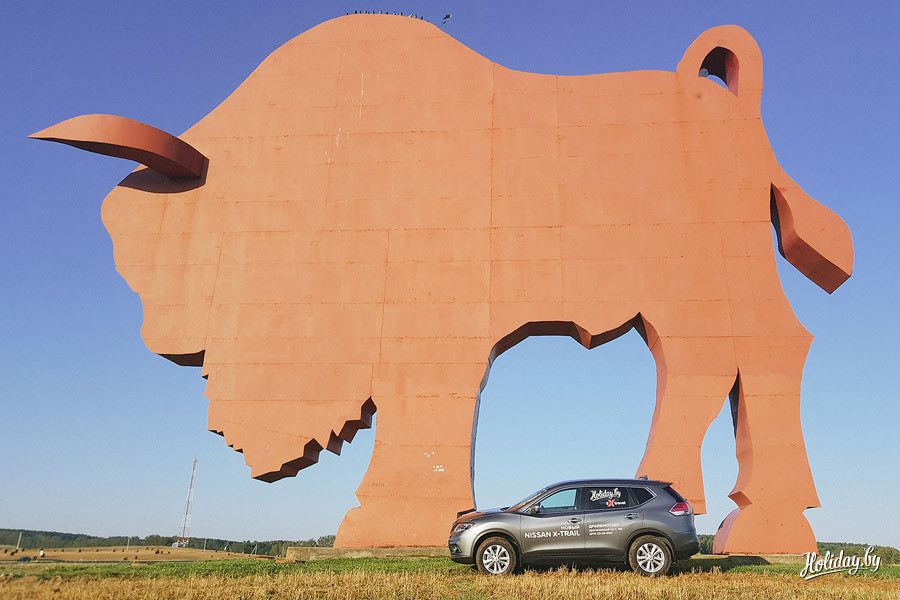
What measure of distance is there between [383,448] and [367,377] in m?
1.57

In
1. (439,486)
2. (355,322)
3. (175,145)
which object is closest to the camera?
(439,486)

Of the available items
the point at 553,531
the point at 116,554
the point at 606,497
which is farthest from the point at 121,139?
the point at 116,554

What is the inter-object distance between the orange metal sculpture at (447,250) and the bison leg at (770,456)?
1.6 inches

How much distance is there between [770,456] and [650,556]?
17.5 ft

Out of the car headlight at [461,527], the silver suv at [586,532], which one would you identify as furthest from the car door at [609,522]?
the car headlight at [461,527]

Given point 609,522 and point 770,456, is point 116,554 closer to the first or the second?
point 609,522

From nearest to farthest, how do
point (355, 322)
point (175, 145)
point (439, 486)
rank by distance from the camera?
point (439, 486), point (355, 322), point (175, 145)

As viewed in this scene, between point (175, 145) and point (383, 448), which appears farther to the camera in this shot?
point (175, 145)

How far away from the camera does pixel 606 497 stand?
1049cm

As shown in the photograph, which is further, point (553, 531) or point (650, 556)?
point (553, 531)

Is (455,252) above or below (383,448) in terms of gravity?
above

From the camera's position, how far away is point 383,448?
14922 millimetres

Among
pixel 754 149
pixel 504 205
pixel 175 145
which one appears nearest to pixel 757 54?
pixel 754 149

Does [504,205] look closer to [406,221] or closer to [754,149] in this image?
[406,221]
